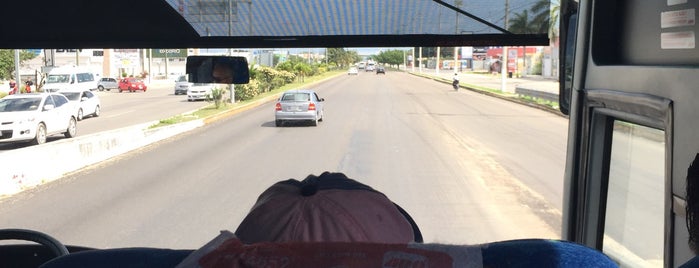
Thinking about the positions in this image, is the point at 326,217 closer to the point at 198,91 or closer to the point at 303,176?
the point at 303,176

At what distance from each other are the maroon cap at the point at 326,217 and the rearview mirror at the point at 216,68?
10.3ft

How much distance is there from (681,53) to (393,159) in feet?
41.0

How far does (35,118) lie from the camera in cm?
1966

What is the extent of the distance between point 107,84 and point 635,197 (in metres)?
57.6

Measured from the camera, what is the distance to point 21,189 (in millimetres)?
10961

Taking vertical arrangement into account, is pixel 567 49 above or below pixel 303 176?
Result: above

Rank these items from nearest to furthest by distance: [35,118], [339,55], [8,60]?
[35,118], [8,60], [339,55]

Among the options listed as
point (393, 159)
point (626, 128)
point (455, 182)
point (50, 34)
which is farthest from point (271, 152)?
point (626, 128)

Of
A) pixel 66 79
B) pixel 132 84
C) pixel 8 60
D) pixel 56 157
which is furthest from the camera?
pixel 132 84

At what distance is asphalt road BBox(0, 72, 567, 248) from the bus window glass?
1009mm

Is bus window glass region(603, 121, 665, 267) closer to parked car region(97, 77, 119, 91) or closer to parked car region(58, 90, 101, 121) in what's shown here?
parked car region(58, 90, 101, 121)

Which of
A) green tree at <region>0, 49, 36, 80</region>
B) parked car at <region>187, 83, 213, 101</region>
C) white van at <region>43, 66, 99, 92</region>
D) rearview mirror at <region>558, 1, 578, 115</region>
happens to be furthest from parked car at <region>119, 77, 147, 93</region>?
rearview mirror at <region>558, 1, 578, 115</region>

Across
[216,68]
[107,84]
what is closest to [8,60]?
[107,84]

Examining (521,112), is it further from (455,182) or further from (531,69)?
(531,69)
